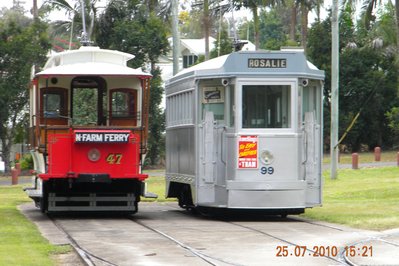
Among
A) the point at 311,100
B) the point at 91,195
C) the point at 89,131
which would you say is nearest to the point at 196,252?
the point at 89,131

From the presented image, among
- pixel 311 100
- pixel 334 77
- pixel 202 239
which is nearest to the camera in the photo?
pixel 202 239

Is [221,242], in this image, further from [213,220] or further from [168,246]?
[213,220]

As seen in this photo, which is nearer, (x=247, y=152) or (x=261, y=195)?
(x=261, y=195)

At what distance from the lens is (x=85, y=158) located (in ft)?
70.2

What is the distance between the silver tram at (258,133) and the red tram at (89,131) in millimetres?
1438

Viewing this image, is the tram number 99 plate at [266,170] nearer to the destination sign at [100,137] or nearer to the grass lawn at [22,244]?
the destination sign at [100,137]

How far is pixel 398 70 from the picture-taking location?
58.1 metres

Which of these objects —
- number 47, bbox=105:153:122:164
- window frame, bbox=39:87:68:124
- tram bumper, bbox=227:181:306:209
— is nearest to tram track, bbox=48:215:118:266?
number 47, bbox=105:153:122:164

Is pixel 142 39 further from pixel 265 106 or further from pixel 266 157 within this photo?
pixel 266 157

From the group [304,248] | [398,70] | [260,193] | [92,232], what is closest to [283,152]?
[260,193]

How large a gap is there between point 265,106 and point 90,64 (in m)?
4.00

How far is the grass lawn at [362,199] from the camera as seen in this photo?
20.7 m

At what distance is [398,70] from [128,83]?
37.7 m
